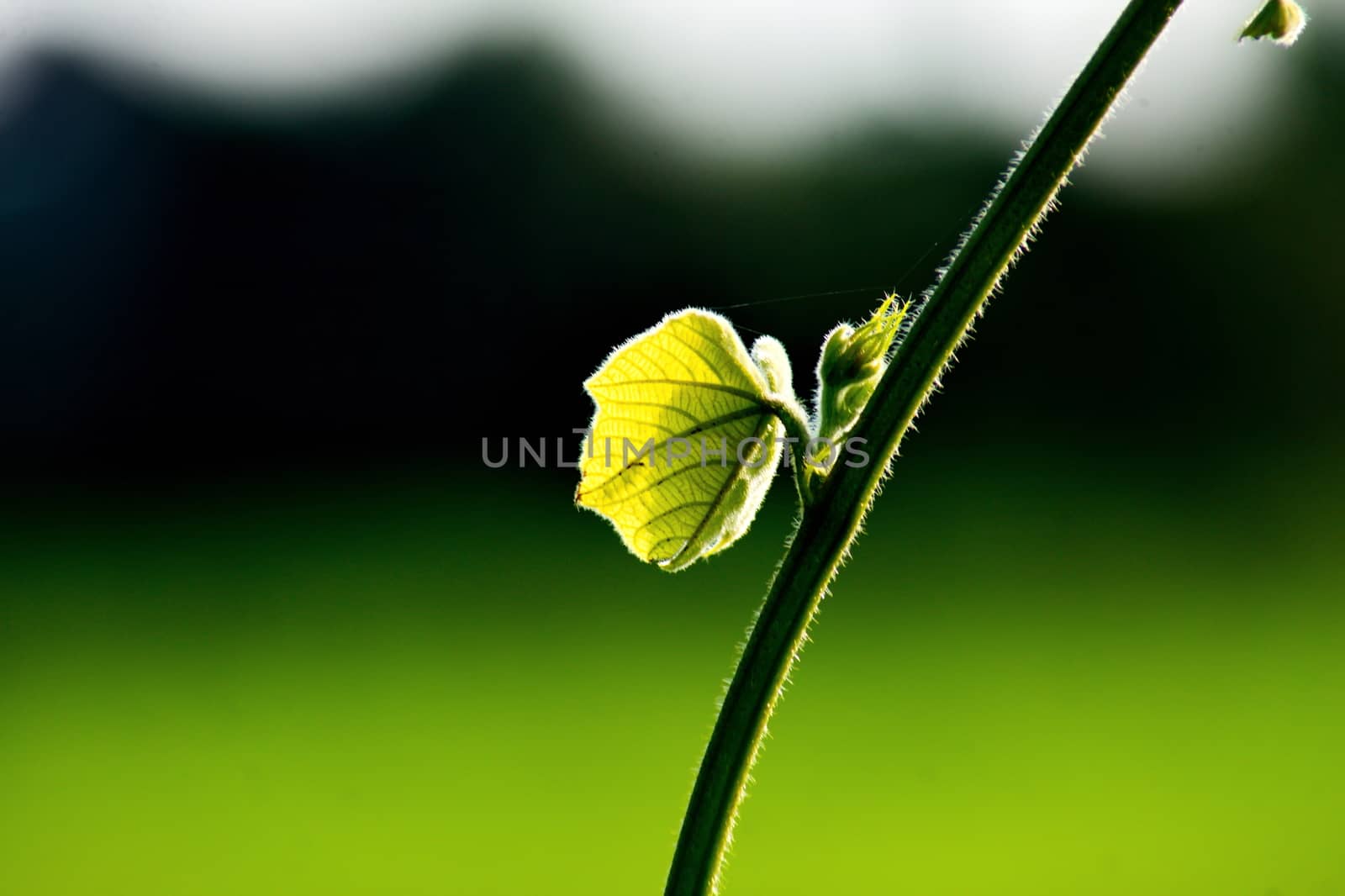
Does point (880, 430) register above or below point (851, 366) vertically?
below

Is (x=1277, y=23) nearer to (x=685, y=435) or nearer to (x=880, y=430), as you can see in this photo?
(x=880, y=430)

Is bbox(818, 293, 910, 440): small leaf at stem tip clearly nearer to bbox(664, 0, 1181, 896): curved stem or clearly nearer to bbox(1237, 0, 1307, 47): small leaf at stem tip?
bbox(664, 0, 1181, 896): curved stem

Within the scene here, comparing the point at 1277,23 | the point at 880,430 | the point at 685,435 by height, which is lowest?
the point at 880,430

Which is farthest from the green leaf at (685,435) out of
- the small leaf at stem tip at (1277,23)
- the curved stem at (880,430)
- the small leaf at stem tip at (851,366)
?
the small leaf at stem tip at (1277,23)

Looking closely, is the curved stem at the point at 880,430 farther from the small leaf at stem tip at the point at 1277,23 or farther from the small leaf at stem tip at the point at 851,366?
the small leaf at stem tip at the point at 1277,23

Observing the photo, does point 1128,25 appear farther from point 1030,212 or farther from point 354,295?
point 354,295

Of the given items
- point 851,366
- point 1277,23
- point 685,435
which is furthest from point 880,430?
point 1277,23
